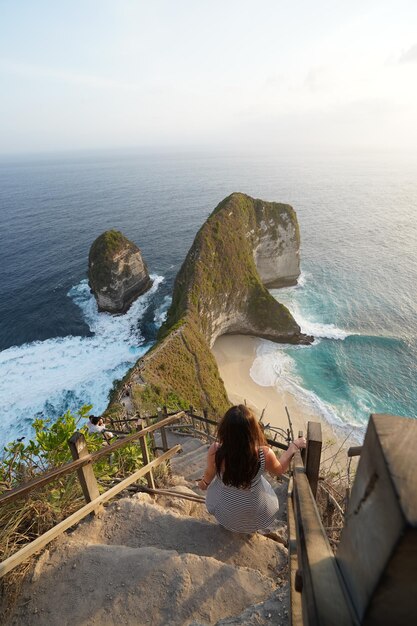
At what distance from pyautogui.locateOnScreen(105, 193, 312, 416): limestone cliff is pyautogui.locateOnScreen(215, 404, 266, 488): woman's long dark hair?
15.1m

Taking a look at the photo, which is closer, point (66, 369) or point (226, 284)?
point (66, 369)

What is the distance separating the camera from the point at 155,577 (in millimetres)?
3920

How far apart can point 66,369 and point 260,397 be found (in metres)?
18.0

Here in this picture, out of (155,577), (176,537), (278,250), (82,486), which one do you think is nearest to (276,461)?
(155,577)

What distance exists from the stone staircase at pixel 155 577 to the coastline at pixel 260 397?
19.7 m

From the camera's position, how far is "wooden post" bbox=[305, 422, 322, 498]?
366cm

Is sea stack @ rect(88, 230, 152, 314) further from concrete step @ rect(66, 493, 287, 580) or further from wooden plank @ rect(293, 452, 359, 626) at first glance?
wooden plank @ rect(293, 452, 359, 626)

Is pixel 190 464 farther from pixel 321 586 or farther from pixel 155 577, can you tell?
pixel 321 586

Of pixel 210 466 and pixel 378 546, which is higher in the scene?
pixel 378 546

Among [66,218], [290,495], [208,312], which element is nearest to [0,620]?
[290,495]

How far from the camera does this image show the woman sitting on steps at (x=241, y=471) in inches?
140

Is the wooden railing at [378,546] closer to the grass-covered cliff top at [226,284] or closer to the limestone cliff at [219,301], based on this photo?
the limestone cliff at [219,301]

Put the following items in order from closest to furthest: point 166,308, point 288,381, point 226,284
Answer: point 288,381 → point 226,284 → point 166,308

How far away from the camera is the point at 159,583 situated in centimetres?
387
